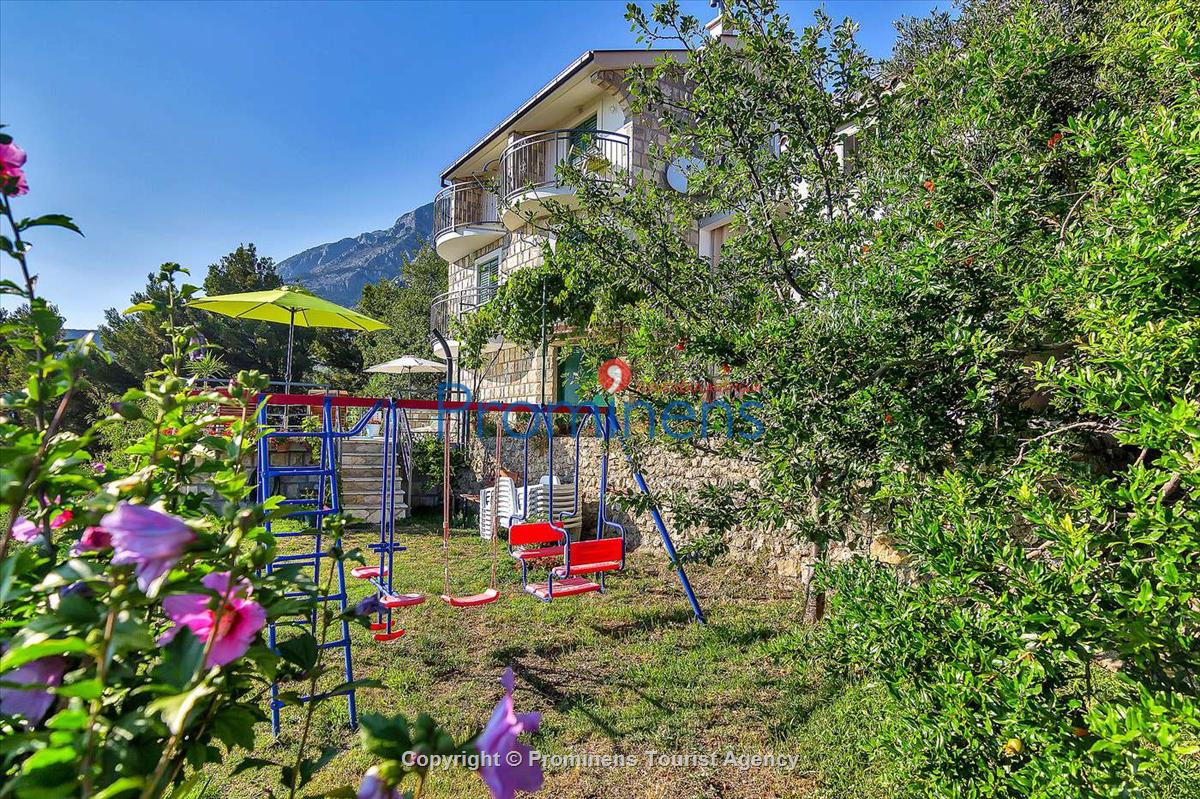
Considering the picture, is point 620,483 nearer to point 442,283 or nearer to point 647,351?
point 647,351

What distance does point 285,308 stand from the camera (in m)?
6.24

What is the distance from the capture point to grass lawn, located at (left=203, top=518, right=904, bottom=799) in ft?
10.0

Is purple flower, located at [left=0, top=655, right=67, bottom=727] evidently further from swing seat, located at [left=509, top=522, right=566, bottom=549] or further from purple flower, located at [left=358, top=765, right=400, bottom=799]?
swing seat, located at [left=509, top=522, right=566, bottom=549]

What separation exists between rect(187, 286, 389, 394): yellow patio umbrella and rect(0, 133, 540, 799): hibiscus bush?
184 inches

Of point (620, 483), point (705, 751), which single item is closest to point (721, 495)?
point (705, 751)

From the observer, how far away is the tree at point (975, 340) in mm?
1339

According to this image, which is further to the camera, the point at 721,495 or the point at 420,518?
the point at 420,518

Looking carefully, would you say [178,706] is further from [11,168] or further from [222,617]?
[11,168]

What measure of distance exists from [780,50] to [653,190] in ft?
3.79

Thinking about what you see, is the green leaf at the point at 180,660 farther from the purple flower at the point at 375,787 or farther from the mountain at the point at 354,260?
the mountain at the point at 354,260

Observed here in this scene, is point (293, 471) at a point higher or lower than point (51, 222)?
lower

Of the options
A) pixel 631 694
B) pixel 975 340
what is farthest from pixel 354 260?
pixel 975 340

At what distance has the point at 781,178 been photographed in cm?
388

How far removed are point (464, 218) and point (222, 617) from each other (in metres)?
16.9
